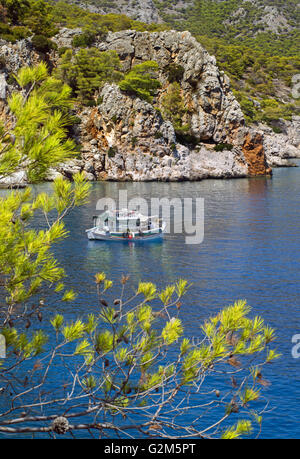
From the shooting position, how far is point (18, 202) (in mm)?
7605

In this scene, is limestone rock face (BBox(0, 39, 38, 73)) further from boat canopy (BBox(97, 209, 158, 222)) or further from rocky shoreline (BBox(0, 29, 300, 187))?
boat canopy (BBox(97, 209, 158, 222))

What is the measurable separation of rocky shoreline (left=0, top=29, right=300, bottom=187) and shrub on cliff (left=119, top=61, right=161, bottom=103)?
1.48 metres

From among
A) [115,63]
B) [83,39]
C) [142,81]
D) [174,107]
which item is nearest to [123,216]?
[142,81]

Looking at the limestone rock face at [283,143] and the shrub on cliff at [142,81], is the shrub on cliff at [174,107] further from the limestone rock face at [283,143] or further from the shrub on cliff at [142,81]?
the limestone rock face at [283,143]

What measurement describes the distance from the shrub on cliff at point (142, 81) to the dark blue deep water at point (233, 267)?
3783 cm

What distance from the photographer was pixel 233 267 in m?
31.7

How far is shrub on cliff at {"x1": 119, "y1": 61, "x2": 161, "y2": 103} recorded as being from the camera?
88812 millimetres

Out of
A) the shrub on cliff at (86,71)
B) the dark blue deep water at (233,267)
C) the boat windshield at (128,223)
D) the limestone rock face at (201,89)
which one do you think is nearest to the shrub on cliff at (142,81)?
the limestone rock face at (201,89)

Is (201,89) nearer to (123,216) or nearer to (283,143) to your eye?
(283,143)

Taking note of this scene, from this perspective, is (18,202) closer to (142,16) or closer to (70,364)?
(70,364)

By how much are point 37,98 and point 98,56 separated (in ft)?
317

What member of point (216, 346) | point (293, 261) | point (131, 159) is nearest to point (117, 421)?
point (216, 346)

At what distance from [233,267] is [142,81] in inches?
2625

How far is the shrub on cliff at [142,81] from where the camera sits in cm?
8881
